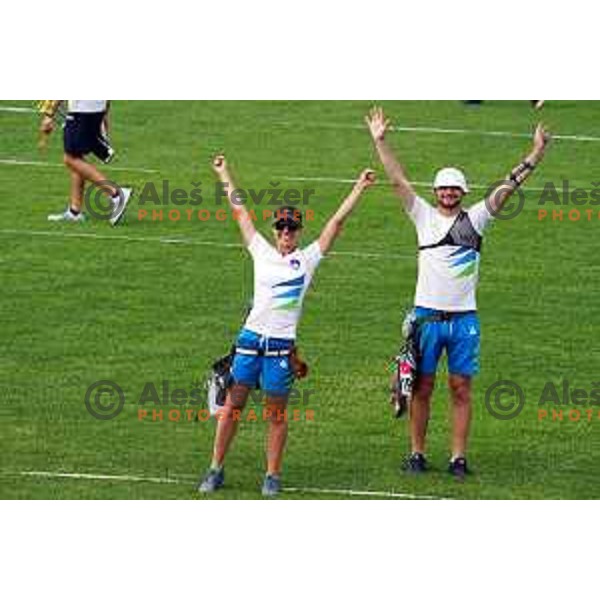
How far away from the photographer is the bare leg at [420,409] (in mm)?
17578

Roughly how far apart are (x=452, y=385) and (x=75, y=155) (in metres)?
9.62

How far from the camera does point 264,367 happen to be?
16.9 m

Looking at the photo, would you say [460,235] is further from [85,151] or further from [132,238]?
[85,151]

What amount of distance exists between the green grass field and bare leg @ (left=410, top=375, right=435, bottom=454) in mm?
331

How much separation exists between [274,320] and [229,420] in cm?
80

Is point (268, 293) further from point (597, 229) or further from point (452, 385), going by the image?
point (597, 229)

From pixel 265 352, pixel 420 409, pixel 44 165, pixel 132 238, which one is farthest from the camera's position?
pixel 44 165

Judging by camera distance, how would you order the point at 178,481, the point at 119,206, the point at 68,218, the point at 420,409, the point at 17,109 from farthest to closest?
the point at 17,109, the point at 68,218, the point at 119,206, the point at 420,409, the point at 178,481

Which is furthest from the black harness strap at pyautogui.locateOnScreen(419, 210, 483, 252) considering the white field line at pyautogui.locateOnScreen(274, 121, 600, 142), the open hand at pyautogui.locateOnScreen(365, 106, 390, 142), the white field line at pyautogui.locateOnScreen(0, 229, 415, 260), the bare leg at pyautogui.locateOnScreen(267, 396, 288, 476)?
the white field line at pyautogui.locateOnScreen(274, 121, 600, 142)

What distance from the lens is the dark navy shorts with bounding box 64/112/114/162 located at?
26.2m

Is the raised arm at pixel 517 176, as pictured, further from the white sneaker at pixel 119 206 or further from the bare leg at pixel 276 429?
the white sneaker at pixel 119 206

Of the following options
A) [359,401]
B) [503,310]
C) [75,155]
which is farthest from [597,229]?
[359,401]

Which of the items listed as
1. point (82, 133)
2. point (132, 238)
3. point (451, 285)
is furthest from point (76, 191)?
point (451, 285)

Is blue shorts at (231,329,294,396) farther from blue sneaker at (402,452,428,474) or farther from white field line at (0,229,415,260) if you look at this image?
white field line at (0,229,415,260)
